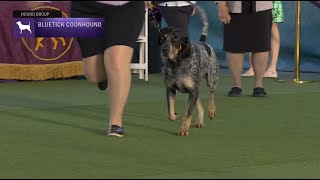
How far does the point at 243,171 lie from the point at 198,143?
1.07 meters

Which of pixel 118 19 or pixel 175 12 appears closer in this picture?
pixel 118 19

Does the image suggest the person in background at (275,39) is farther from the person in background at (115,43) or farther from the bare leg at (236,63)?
the person in background at (115,43)

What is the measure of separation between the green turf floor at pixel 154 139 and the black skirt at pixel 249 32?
1.66 ft

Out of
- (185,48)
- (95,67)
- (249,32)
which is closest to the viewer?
(95,67)

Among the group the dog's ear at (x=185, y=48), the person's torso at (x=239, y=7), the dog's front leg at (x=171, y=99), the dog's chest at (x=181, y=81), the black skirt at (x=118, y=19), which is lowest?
the dog's front leg at (x=171, y=99)

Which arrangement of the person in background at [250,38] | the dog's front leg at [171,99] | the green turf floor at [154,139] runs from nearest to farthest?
the green turf floor at [154,139], the dog's front leg at [171,99], the person in background at [250,38]

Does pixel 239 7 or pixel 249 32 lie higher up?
pixel 239 7

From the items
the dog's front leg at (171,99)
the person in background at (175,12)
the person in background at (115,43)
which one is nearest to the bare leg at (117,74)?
the person in background at (115,43)

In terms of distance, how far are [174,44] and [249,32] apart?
290 centimetres

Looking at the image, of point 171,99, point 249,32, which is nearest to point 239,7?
point 249,32

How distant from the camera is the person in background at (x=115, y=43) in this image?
18.3 ft

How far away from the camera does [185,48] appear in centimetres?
596

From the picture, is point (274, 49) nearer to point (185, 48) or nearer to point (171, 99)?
point (171, 99)

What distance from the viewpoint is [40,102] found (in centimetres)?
819
